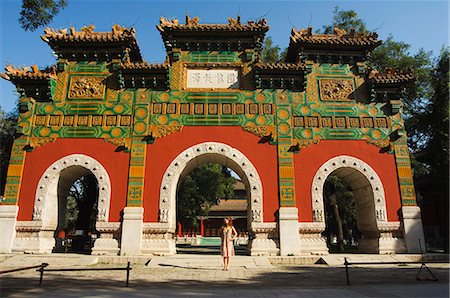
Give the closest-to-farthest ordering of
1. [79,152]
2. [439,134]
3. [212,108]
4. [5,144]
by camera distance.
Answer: [79,152]
[212,108]
[439,134]
[5,144]

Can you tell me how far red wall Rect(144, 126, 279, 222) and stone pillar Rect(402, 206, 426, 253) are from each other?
189 inches

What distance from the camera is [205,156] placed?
42.3 feet

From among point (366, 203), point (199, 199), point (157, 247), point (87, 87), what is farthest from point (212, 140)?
point (199, 199)

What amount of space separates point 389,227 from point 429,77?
9.73 m

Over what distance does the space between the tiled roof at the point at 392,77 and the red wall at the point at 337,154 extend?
2698 millimetres

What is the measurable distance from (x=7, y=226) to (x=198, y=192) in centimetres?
1682

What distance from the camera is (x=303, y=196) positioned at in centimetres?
1216

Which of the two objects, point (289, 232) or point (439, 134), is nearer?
Result: point (289, 232)

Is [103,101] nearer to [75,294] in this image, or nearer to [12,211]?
[12,211]

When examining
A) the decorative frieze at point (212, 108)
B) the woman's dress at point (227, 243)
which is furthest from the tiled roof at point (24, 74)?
the woman's dress at point (227, 243)

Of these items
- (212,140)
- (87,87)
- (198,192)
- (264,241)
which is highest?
(87,87)

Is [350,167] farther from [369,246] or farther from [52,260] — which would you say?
[52,260]

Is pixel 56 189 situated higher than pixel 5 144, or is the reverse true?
pixel 5 144

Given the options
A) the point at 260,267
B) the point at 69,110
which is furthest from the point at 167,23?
the point at 260,267
